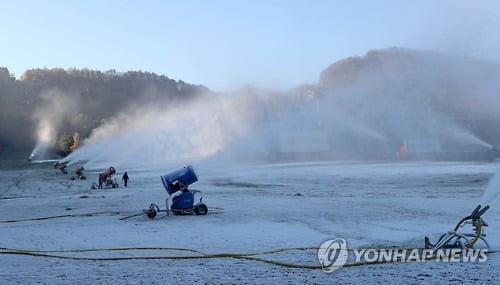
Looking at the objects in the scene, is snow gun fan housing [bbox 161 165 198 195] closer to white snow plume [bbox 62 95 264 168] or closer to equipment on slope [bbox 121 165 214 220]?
equipment on slope [bbox 121 165 214 220]

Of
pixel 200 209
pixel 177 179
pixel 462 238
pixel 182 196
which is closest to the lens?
pixel 462 238

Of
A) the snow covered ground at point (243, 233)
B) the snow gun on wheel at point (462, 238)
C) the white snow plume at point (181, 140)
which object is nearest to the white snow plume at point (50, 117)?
the white snow plume at point (181, 140)

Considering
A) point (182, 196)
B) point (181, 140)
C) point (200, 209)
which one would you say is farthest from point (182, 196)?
point (181, 140)

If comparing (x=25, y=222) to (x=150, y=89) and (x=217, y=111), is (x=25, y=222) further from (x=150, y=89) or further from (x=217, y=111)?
(x=150, y=89)

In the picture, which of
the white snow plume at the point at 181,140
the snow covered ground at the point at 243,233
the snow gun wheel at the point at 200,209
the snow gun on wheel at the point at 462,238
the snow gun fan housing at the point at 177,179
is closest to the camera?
the snow covered ground at the point at 243,233

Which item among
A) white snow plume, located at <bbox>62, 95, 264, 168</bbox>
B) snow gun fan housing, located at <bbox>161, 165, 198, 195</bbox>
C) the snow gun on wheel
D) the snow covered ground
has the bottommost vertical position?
the snow covered ground

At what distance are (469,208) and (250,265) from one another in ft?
31.5

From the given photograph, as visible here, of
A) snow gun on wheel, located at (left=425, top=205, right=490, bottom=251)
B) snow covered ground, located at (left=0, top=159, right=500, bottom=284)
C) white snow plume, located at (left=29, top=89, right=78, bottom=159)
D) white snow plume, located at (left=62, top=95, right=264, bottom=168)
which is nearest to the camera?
snow covered ground, located at (left=0, top=159, right=500, bottom=284)

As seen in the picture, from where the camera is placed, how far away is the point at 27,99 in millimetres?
116562

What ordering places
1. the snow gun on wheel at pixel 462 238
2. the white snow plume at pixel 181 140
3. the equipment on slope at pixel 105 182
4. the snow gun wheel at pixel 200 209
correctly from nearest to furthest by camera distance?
the snow gun on wheel at pixel 462 238 → the snow gun wheel at pixel 200 209 → the equipment on slope at pixel 105 182 → the white snow plume at pixel 181 140

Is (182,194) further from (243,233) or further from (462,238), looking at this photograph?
(462,238)

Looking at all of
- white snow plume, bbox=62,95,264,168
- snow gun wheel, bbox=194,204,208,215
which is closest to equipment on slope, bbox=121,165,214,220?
snow gun wheel, bbox=194,204,208,215

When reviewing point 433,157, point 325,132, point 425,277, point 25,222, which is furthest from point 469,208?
point 325,132

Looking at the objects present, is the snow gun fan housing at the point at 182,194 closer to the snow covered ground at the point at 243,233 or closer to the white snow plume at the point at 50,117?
the snow covered ground at the point at 243,233
